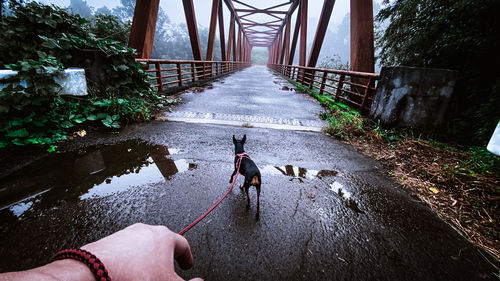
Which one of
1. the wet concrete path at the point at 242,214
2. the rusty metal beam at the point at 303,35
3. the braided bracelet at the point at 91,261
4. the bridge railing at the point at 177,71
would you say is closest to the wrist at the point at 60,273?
the braided bracelet at the point at 91,261

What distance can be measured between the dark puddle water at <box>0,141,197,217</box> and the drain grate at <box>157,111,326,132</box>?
146 centimetres

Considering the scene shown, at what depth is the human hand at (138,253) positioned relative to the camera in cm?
56

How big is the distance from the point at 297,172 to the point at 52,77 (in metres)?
3.83

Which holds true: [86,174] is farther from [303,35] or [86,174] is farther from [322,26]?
[303,35]

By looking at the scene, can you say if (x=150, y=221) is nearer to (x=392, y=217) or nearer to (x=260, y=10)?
(x=392, y=217)

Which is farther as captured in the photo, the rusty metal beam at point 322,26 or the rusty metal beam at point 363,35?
the rusty metal beam at point 322,26

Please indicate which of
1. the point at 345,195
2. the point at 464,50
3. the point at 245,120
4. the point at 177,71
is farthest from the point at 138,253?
the point at 177,71

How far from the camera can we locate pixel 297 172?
2.56 metres

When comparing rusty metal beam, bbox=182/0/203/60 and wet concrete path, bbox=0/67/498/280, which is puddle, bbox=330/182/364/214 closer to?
wet concrete path, bbox=0/67/498/280

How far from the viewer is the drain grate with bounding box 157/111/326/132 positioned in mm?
4176

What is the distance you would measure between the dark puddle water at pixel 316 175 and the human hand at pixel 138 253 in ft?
6.18

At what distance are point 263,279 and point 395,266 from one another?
1011 mm

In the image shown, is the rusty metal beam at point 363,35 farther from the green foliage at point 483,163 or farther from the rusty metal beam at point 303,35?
the rusty metal beam at point 303,35

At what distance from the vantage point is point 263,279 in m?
1.29
